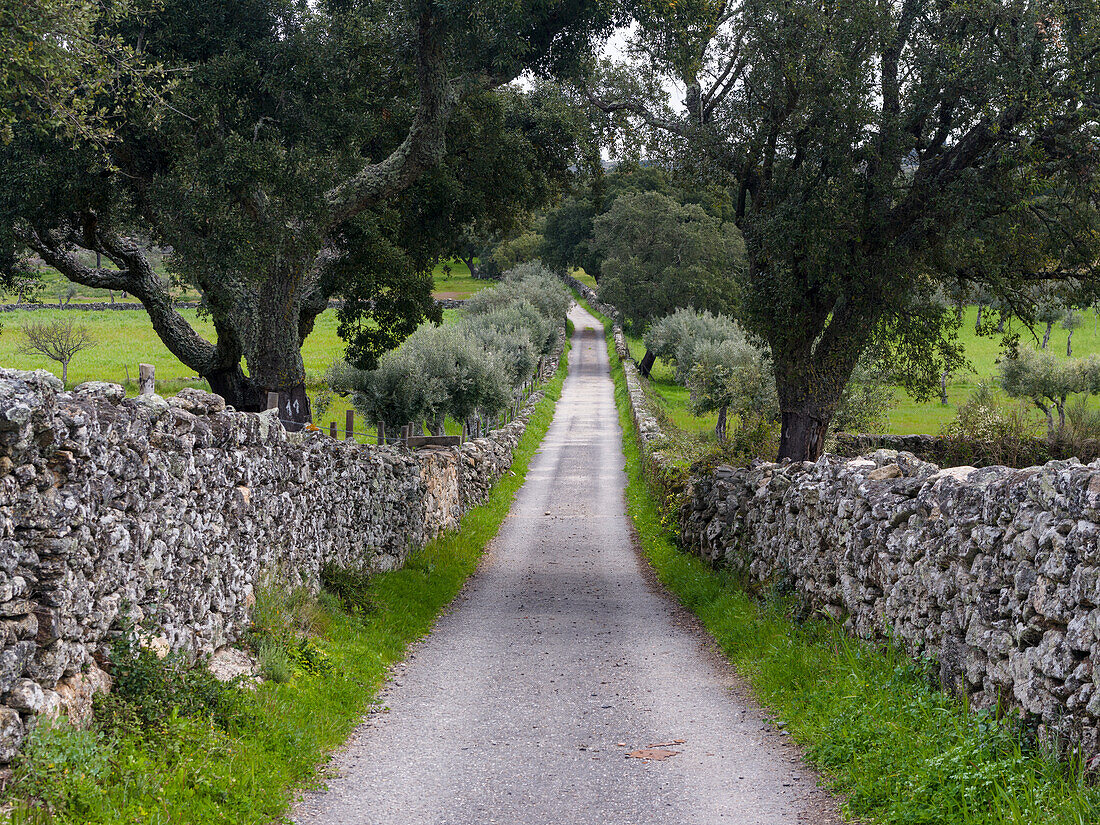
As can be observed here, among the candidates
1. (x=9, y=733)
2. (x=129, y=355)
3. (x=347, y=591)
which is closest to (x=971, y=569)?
(x=9, y=733)

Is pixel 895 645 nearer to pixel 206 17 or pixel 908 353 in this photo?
pixel 908 353

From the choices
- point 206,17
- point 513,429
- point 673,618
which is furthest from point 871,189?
point 513,429

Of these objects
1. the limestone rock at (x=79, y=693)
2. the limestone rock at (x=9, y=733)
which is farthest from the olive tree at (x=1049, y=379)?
the limestone rock at (x=9, y=733)

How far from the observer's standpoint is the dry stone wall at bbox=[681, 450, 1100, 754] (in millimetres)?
5453

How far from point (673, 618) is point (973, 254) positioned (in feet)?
25.6

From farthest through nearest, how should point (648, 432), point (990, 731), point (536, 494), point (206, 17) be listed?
point (648, 432) → point (536, 494) → point (206, 17) → point (990, 731)

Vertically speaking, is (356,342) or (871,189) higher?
(871,189)

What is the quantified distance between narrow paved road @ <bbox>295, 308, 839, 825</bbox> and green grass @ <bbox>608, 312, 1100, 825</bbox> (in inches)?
11.2

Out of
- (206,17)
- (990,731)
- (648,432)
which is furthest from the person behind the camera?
(648,432)

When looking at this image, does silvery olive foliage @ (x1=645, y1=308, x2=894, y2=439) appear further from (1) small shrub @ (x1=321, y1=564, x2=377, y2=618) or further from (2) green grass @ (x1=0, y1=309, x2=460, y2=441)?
(2) green grass @ (x1=0, y1=309, x2=460, y2=441)

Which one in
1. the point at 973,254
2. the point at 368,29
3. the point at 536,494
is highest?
the point at 368,29

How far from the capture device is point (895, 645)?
8.00 m

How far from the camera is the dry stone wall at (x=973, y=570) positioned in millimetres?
5453

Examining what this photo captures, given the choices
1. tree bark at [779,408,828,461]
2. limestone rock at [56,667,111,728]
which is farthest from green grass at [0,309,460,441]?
limestone rock at [56,667,111,728]
